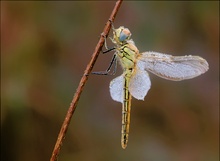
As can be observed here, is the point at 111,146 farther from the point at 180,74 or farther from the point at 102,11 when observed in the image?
the point at 180,74

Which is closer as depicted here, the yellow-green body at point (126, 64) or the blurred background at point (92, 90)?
the yellow-green body at point (126, 64)

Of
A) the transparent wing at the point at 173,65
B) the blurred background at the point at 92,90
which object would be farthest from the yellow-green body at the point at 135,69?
the blurred background at the point at 92,90

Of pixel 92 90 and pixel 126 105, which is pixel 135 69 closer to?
pixel 126 105

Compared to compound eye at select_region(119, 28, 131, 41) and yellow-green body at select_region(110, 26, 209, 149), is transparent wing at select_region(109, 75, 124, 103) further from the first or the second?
compound eye at select_region(119, 28, 131, 41)

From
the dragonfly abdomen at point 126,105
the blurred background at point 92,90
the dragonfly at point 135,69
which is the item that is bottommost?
the dragonfly abdomen at point 126,105

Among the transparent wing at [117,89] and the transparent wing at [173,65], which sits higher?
the transparent wing at [173,65]

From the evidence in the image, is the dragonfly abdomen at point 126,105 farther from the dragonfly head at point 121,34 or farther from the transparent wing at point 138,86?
the dragonfly head at point 121,34

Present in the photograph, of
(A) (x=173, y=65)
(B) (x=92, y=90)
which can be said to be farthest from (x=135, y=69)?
(B) (x=92, y=90)
